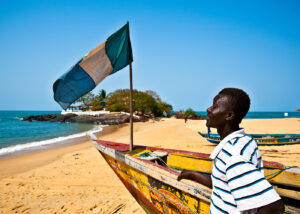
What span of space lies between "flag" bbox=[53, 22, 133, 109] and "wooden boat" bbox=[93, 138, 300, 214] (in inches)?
63.4

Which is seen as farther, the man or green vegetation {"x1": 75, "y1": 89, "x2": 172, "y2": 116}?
green vegetation {"x1": 75, "y1": 89, "x2": 172, "y2": 116}

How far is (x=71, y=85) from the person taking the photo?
12.6 feet

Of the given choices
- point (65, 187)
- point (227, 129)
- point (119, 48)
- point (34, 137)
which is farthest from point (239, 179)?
point (34, 137)

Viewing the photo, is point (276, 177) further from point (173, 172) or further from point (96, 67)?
point (96, 67)

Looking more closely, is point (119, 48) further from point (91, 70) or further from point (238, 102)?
point (238, 102)

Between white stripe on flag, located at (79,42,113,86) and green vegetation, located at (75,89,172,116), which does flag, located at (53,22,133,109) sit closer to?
white stripe on flag, located at (79,42,113,86)

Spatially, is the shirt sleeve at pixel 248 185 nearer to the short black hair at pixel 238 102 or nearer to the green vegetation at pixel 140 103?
the short black hair at pixel 238 102

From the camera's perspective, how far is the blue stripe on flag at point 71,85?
12.3ft

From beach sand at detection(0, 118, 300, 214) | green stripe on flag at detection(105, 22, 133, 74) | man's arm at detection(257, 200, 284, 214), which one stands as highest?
green stripe on flag at detection(105, 22, 133, 74)

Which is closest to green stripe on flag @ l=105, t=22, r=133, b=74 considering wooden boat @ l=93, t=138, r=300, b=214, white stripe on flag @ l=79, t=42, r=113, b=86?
white stripe on flag @ l=79, t=42, r=113, b=86

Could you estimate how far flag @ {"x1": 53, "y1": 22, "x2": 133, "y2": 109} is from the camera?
3.78 metres

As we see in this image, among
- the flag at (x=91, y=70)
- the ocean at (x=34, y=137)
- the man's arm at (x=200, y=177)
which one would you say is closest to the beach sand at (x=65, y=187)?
the man's arm at (x=200, y=177)

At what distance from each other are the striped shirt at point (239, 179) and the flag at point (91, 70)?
11.1ft

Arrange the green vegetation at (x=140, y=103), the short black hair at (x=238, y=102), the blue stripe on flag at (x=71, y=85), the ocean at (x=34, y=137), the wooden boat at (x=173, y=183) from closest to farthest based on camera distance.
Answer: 1. the short black hair at (x=238, y=102)
2. the wooden boat at (x=173, y=183)
3. the blue stripe on flag at (x=71, y=85)
4. the ocean at (x=34, y=137)
5. the green vegetation at (x=140, y=103)
